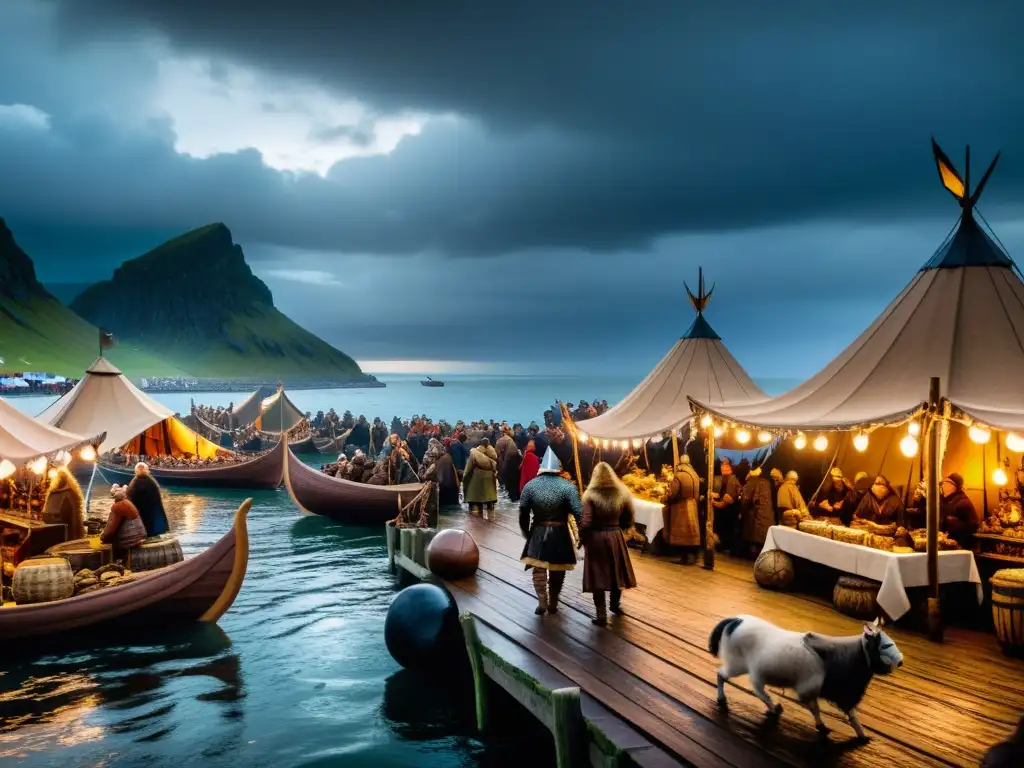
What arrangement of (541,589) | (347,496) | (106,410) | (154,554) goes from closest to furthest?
1. (541,589)
2. (154,554)
3. (347,496)
4. (106,410)

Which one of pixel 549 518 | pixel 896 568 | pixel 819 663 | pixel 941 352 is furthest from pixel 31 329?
pixel 819 663

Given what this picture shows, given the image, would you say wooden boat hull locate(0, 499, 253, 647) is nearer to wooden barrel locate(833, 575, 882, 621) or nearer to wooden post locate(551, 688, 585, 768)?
wooden post locate(551, 688, 585, 768)

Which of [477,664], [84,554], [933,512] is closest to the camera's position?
[933,512]

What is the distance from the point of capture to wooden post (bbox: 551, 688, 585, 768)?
597 centimetres

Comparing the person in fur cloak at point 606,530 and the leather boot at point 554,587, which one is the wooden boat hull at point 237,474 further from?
the person in fur cloak at point 606,530

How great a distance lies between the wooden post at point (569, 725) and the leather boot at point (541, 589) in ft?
9.75

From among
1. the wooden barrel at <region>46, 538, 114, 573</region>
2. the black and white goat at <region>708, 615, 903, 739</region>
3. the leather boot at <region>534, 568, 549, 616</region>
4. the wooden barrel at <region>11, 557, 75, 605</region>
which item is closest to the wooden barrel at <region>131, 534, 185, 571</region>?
the wooden barrel at <region>46, 538, 114, 573</region>

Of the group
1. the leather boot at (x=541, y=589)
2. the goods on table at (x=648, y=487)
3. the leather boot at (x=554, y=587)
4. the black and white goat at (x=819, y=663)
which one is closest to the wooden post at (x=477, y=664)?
the leather boot at (x=541, y=589)

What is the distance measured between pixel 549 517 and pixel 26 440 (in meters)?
9.28

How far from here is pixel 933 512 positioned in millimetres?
8070

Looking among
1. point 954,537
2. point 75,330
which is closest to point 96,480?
point 954,537

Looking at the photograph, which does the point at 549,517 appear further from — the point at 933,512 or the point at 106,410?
the point at 106,410

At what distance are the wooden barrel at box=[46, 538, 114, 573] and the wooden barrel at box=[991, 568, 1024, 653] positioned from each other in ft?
37.9

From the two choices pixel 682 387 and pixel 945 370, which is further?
pixel 682 387
